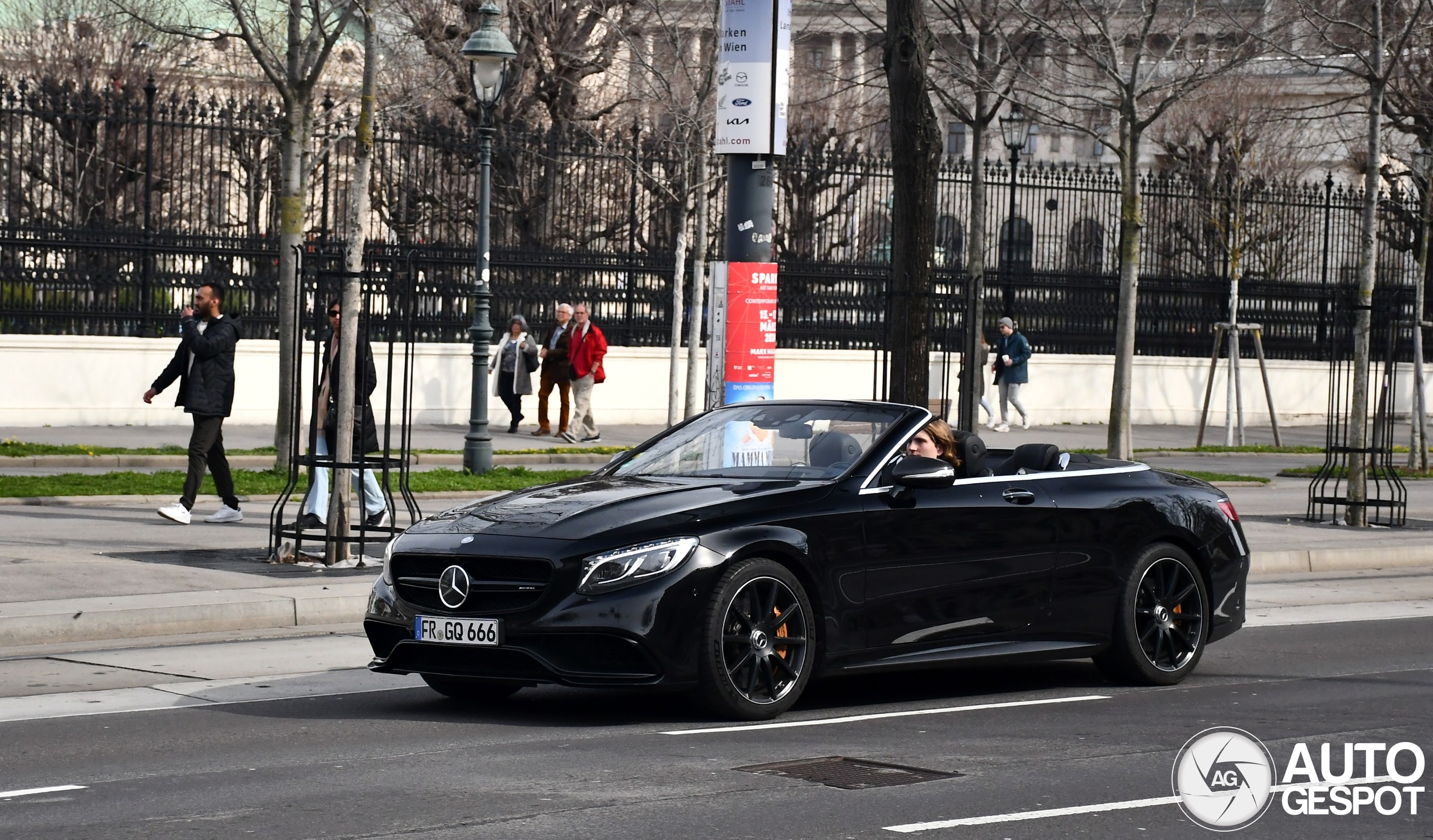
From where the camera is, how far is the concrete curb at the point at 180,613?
10844 mm

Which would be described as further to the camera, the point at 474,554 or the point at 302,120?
the point at 302,120

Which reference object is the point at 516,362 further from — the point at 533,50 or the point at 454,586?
the point at 454,586

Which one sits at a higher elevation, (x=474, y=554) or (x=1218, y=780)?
(x=474, y=554)

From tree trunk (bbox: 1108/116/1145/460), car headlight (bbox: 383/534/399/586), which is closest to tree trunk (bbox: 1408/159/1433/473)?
tree trunk (bbox: 1108/116/1145/460)

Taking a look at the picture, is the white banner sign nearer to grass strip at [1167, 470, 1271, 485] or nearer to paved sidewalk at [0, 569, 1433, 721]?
paved sidewalk at [0, 569, 1433, 721]

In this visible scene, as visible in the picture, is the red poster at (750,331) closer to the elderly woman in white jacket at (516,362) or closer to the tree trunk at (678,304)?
the tree trunk at (678,304)

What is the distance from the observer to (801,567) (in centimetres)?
859

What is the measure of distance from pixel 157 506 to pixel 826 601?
1006 centimetres

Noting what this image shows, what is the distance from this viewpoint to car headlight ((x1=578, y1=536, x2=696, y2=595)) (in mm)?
8109

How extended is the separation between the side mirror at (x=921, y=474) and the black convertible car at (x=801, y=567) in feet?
0.04

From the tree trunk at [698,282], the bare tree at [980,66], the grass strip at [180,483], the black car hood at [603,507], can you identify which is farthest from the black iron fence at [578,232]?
the black car hood at [603,507]

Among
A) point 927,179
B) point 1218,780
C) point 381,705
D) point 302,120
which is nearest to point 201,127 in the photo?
point 302,120

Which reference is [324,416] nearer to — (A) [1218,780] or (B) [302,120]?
(B) [302,120]

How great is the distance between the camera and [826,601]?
341 inches
